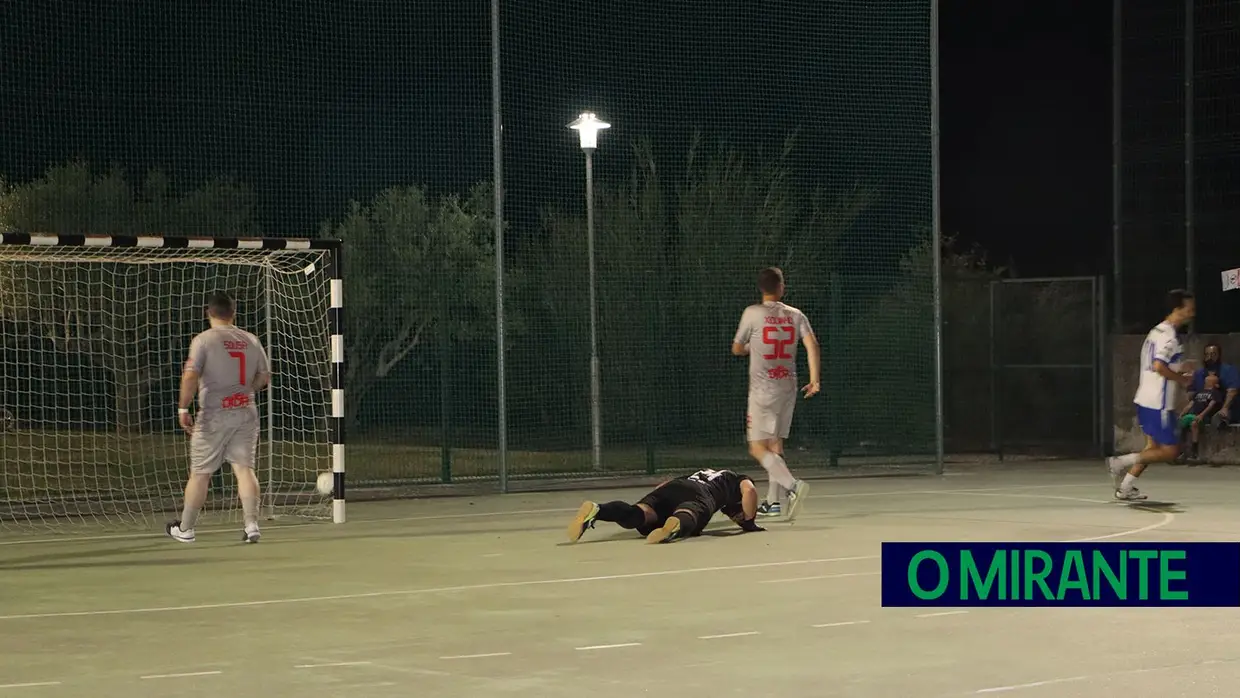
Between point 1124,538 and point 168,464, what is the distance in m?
13.2

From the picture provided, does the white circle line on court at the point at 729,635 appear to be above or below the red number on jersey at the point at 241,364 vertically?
below

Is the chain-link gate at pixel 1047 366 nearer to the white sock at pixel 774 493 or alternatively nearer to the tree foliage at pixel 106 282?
the white sock at pixel 774 493

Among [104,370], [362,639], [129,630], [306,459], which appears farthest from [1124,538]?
[104,370]

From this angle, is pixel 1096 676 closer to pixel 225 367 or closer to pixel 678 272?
pixel 225 367

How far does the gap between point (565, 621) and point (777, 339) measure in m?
5.62

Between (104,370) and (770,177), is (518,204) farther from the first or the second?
(104,370)

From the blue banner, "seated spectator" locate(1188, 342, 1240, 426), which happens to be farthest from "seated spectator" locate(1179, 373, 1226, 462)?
the blue banner

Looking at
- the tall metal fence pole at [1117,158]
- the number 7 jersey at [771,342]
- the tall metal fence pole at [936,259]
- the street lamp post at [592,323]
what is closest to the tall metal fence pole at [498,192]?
the street lamp post at [592,323]

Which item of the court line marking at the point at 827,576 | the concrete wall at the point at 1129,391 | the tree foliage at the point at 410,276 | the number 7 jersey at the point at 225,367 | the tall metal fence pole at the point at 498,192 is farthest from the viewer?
the tree foliage at the point at 410,276

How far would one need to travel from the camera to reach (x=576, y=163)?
2598 cm

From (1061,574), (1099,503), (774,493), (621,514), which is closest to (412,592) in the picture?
(621,514)

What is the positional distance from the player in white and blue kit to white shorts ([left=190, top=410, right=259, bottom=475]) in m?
8.12

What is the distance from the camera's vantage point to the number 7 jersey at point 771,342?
14359 mm

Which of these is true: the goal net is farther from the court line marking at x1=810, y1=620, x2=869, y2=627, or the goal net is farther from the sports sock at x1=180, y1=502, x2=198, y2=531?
the court line marking at x1=810, y1=620, x2=869, y2=627
